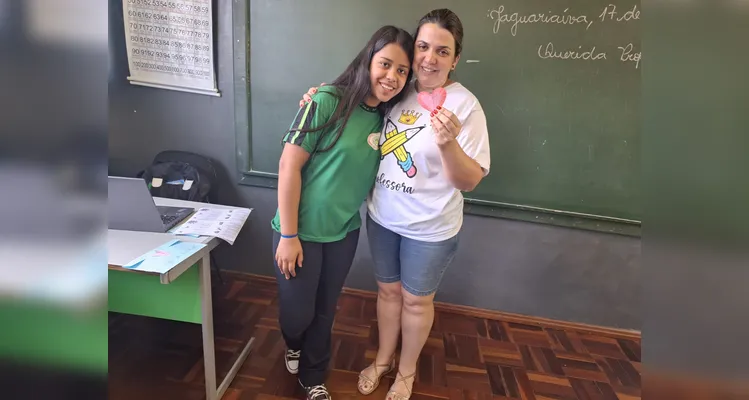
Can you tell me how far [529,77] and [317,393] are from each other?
176 cm

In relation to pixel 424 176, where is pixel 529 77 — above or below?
above

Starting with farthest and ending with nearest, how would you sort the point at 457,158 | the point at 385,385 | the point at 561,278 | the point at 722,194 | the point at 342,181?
1. the point at 561,278
2. the point at 385,385
3. the point at 342,181
4. the point at 457,158
5. the point at 722,194

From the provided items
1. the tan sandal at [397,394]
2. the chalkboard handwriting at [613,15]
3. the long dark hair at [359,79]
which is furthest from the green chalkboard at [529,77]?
the tan sandal at [397,394]

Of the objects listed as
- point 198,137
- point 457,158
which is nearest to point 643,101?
point 457,158

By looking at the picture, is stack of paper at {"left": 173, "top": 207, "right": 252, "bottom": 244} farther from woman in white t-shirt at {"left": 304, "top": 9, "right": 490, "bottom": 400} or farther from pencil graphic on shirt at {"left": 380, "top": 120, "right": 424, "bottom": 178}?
pencil graphic on shirt at {"left": 380, "top": 120, "right": 424, "bottom": 178}

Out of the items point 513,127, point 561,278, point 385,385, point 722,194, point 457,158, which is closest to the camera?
point 722,194

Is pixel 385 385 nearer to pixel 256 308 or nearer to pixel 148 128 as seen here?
pixel 256 308

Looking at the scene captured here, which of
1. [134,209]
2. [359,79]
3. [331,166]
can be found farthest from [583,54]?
[134,209]

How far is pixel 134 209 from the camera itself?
5.25ft

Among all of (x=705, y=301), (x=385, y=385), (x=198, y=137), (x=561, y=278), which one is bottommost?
(x=385, y=385)

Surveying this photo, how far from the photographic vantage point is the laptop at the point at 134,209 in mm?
1509

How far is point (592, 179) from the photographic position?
2305 mm

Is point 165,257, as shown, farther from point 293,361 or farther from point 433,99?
point 433,99

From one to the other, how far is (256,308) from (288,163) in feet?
4.35
